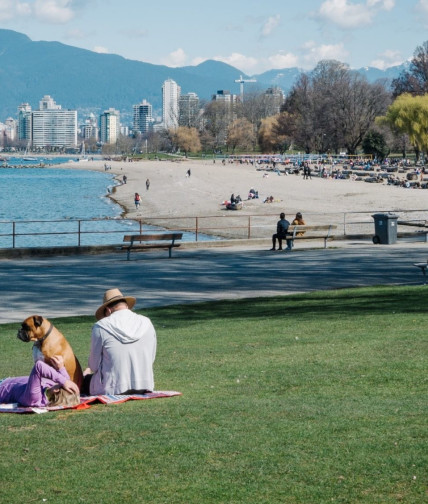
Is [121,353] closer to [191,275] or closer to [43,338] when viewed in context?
[43,338]

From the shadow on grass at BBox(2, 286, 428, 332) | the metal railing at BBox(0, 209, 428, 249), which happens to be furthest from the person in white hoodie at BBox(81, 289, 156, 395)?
the metal railing at BBox(0, 209, 428, 249)

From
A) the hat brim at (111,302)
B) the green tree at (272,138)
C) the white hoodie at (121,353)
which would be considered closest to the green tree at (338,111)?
the green tree at (272,138)

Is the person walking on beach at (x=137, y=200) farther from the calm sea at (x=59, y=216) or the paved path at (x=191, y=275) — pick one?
the paved path at (x=191, y=275)

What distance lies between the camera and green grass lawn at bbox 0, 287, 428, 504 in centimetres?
619

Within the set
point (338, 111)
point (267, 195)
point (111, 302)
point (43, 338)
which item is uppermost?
point (338, 111)

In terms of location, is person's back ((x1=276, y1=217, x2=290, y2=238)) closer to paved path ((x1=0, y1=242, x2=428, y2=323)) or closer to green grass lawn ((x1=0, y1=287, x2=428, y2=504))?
paved path ((x1=0, y1=242, x2=428, y2=323))

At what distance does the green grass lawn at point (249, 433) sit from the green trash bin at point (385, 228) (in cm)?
2068

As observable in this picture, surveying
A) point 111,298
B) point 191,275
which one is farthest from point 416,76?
point 111,298

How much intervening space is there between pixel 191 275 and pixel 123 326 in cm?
1631

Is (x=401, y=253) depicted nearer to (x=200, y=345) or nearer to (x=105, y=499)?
(x=200, y=345)

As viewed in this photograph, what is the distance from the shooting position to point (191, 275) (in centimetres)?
2547

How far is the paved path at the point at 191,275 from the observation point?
21.1m

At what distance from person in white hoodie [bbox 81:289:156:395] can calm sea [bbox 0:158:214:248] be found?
828 inches

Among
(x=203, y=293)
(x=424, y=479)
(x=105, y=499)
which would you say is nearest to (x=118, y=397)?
(x=105, y=499)
